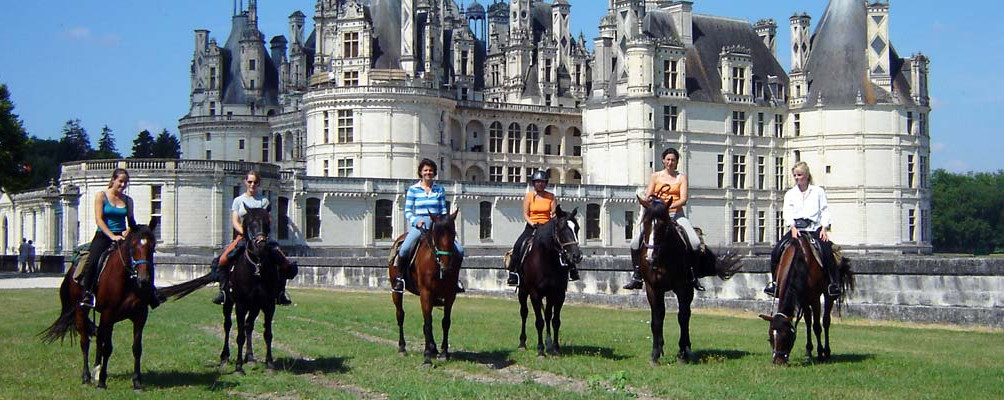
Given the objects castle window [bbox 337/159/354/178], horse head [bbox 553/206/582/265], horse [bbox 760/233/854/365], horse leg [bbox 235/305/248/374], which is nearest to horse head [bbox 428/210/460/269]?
horse head [bbox 553/206/582/265]

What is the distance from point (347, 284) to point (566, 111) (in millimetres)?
38775

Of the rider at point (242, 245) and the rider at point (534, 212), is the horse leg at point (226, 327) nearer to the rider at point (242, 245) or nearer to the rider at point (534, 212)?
the rider at point (242, 245)

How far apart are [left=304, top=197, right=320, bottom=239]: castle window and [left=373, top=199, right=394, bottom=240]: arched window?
3.03 meters

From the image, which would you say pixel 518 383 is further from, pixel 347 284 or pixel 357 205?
pixel 357 205

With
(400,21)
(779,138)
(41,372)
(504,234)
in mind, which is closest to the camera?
(41,372)

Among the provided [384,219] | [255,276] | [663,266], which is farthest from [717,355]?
[384,219]

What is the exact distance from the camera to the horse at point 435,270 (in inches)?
569

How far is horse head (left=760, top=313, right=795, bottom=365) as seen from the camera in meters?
13.3

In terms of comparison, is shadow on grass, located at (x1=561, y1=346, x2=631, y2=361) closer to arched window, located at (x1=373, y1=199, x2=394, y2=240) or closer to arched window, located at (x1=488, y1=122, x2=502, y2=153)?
arched window, located at (x1=373, y1=199, x2=394, y2=240)

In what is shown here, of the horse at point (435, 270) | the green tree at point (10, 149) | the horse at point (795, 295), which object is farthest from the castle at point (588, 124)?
the horse at point (795, 295)

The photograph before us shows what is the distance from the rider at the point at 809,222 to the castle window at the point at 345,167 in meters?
51.6

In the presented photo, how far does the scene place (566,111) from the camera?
76.2m

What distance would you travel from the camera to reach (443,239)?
570 inches

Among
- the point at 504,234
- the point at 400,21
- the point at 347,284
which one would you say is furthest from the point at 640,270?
the point at 400,21
